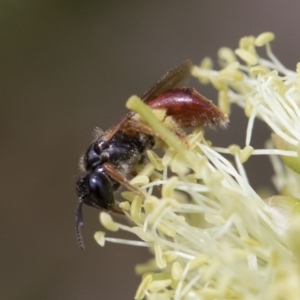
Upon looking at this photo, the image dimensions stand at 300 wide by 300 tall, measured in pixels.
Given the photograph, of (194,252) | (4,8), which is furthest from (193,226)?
(4,8)

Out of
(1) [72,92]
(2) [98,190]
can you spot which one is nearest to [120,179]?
(2) [98,190]

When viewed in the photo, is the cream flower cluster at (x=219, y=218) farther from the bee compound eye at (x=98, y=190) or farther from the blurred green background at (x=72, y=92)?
the blurred green background at (x=72, y=92)

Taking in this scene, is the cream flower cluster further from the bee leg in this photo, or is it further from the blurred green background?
the blurred green background

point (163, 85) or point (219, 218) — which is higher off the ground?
point (163, 85)

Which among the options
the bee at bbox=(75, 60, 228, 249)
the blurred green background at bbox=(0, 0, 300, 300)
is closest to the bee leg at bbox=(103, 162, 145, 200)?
the bee at bbox=(75, 60, 228, 249)

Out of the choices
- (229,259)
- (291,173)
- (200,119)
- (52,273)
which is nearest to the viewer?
(229,259)

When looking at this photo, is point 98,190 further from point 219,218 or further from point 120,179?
point 219,218

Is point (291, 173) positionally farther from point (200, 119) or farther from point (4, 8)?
point (4, 8)
